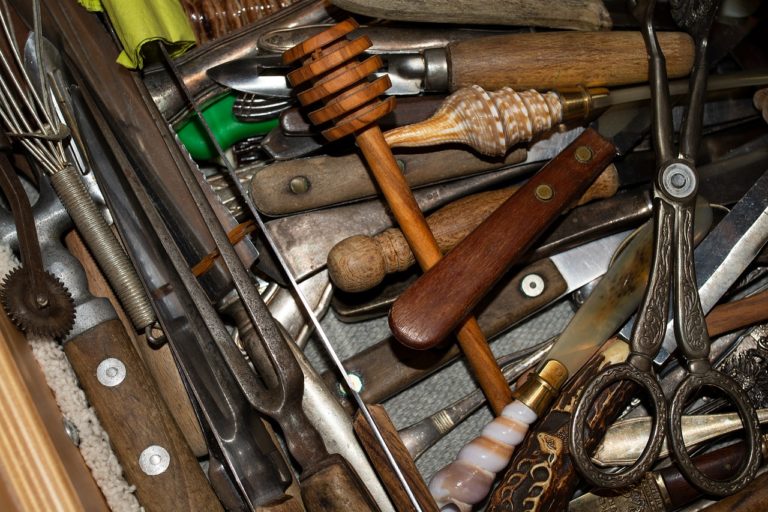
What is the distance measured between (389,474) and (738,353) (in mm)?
413

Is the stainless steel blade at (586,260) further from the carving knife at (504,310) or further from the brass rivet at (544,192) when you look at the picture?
the brass rivet at (544,192)

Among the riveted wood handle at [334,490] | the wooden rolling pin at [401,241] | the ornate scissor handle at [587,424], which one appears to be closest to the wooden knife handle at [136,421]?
the riveted wood handle at [334,490]

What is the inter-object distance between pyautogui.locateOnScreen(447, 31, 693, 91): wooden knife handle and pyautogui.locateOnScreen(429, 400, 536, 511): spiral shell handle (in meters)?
0.35

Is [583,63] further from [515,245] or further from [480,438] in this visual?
[480,438]

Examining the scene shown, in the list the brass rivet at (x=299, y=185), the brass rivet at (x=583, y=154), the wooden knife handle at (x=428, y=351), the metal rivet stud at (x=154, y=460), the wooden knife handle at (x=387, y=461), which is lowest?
the wooden knife handle at (x=387, y=461)

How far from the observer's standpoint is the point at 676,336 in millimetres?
745

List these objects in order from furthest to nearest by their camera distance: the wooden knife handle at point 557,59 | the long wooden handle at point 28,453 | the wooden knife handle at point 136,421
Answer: the wooden knife handle at point 557,59 → the wooden knife handle at point 136,421 → the long wooden handle at point 28,453

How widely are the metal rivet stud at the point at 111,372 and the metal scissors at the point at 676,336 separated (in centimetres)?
43

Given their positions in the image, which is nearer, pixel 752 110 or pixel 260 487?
pixel 260 487

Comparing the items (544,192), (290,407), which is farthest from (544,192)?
(290,407)

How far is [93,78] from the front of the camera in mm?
825

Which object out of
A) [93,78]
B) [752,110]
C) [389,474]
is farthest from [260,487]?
[752,110]

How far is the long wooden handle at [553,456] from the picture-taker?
71 centimetres

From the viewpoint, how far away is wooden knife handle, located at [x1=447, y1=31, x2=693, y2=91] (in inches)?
32.7
